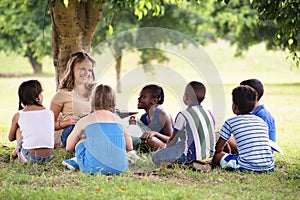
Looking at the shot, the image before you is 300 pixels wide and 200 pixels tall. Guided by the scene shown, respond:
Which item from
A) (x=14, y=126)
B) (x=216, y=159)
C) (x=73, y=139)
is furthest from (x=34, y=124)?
(x=216, y=159)

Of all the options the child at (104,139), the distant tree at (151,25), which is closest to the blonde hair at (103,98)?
the child at (104,139)

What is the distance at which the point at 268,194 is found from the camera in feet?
18.4

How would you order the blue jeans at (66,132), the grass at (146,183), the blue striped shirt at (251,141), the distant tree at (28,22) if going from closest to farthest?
1. the grass at (146,183)
2. the blue striped shirt at (251,141)
3. the blue jeans at (66,132)
4. the distant tree at (28,22)

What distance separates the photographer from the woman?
739cm

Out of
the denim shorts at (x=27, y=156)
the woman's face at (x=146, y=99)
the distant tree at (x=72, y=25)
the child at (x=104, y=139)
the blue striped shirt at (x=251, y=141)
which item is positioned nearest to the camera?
the child at (x=104, y=139)

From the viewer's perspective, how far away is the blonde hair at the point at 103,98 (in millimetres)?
6328

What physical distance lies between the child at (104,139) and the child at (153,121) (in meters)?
1.39

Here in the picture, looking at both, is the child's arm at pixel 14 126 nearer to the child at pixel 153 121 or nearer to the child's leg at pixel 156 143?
the child at pixel 153 121

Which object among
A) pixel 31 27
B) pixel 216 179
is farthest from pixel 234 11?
pixel 216 179

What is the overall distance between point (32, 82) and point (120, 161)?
1418 millimetres

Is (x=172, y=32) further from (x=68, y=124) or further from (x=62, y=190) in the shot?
(x=62, y=190)

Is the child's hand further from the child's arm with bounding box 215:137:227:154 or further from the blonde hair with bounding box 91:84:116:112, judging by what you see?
the blonde hair with bounding box 91:84:116:112

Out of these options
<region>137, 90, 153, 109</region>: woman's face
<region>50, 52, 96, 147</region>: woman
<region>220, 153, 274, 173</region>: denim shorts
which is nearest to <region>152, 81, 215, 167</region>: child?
<region>220, 153, 274, 173</region>: denim shorts

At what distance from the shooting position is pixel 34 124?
6.88 m
